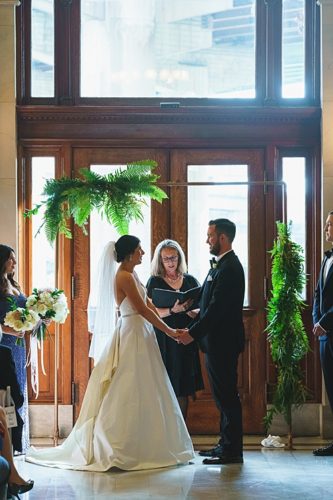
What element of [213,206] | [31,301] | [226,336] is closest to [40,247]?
[31,301]

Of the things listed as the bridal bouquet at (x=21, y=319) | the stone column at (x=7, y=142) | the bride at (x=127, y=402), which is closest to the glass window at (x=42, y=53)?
the stone column at (x=7, y=142)

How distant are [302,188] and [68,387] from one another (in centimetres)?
250

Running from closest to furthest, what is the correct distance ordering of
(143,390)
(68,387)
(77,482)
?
(77,482), (143,390), (68,387)

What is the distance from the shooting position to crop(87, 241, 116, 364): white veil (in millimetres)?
7359

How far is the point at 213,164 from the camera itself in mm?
8273

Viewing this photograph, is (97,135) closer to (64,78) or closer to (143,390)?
(64,78)

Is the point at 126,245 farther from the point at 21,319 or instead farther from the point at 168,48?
the point at 168,48

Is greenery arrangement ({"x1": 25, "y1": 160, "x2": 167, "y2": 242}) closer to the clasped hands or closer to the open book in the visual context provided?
the open book

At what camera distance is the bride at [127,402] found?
22.6ft

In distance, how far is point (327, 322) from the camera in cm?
747

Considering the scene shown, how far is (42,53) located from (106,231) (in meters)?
1.55

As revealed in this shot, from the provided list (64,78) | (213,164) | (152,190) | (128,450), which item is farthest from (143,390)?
(64,78)

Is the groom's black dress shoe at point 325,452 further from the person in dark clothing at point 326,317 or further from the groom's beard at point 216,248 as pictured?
the groom's beard at point 216,248

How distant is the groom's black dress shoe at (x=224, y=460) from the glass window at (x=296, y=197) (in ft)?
6.44
